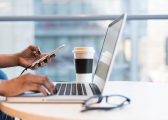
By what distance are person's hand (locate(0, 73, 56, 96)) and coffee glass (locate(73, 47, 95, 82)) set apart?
525mm

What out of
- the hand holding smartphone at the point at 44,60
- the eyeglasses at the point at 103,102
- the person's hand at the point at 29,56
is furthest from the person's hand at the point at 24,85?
the person's hand at the point at 29,56

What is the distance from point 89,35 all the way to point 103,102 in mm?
2274

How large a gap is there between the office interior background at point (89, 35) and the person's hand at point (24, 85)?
6.49 ft

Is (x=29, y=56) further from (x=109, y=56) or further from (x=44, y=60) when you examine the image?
(x=109, y=56)

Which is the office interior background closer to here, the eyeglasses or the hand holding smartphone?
the hand holding smartphone

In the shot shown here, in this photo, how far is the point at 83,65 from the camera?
160 cm

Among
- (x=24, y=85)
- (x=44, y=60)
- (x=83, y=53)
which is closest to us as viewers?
(x=24, y=85)

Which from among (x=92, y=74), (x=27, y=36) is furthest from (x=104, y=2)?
(x=92, y=74)

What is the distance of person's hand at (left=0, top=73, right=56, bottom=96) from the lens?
1.05m

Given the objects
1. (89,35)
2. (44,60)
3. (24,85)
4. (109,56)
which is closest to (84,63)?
(44,60)

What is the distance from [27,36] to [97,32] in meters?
0.72

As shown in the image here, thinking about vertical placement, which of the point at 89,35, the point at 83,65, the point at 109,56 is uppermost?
the point at 109,56

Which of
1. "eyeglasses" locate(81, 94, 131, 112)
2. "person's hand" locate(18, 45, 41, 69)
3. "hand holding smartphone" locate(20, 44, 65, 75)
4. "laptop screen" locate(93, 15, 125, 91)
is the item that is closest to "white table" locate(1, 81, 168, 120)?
"eyeglasses" locate(81, 94, 131, 112)

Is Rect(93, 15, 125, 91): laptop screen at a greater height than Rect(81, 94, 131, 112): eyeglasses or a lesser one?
greater
